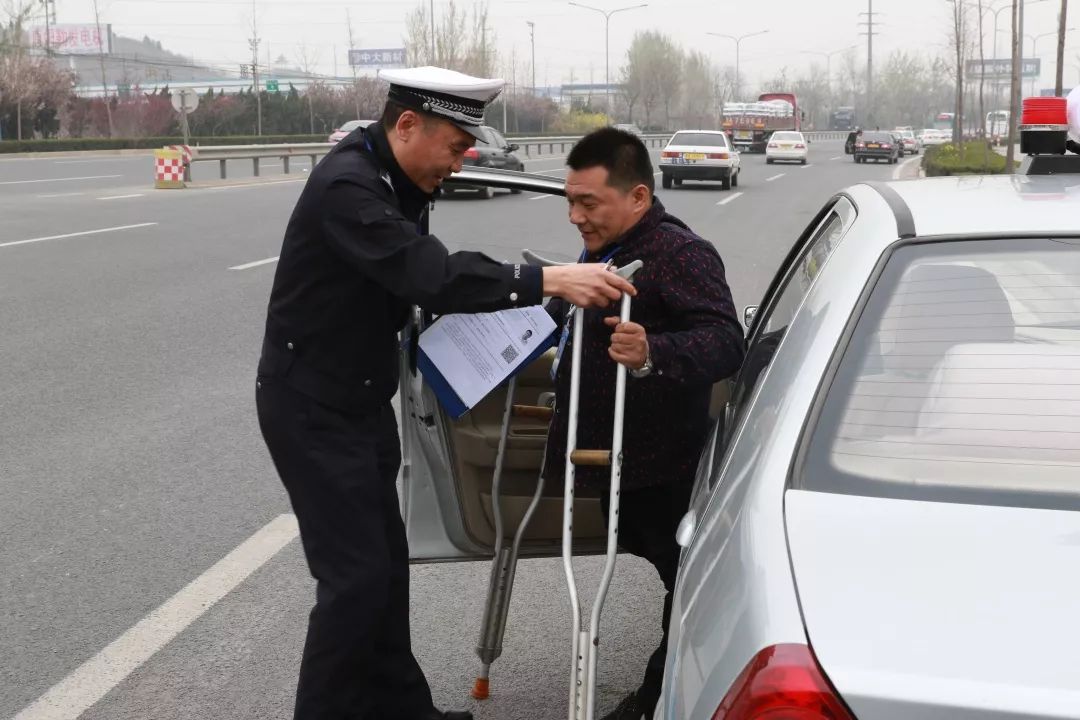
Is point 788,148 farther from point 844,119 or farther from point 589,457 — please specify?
point 844,119

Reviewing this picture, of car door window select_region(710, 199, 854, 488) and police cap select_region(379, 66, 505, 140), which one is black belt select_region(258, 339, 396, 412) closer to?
police cap select_region(379, 66, 505, 140)

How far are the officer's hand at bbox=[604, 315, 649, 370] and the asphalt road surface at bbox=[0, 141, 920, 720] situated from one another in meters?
0.73

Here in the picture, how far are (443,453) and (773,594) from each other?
1.79 metres

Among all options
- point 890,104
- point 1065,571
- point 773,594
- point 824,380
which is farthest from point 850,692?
point 890,104

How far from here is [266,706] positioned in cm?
366

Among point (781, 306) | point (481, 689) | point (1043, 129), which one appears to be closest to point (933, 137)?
point (1043, 129)

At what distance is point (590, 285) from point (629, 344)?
16 cm

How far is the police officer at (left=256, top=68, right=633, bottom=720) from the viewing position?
113 inches

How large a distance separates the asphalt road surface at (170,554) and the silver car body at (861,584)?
4.62 feet

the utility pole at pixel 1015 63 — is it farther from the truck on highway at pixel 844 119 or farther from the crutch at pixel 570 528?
the truck on highway at pixel 844 119

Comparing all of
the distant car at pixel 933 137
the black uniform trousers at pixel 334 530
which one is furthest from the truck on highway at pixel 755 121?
the black uniform trousers at pixel 334 530

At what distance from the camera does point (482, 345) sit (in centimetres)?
315

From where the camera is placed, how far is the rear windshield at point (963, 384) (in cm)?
199

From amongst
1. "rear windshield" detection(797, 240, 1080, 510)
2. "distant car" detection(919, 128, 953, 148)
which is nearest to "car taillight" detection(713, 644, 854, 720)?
"rear windshield" detection(797, 240, 1080, 510)
